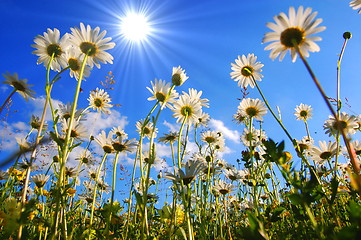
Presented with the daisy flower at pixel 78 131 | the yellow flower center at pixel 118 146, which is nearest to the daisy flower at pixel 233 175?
the yellow flower center at pixel 118 146

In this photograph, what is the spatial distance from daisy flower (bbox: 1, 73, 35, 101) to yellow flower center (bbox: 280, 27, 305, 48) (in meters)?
2.04

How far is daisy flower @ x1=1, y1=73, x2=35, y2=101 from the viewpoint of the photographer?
2.04 m

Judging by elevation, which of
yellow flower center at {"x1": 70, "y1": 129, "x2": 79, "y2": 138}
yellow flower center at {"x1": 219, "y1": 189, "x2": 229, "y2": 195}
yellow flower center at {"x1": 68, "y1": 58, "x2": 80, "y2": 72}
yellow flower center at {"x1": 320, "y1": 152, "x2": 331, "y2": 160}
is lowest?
yellow flower center at {"x1": 219, "y1": 189, "x2": 229, "y2": 195}

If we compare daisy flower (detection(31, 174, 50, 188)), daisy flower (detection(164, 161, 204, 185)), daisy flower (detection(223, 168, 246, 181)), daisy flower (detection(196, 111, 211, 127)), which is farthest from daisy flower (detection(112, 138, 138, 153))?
daisy flower (detection(223, 168, 246, 181))

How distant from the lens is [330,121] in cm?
308

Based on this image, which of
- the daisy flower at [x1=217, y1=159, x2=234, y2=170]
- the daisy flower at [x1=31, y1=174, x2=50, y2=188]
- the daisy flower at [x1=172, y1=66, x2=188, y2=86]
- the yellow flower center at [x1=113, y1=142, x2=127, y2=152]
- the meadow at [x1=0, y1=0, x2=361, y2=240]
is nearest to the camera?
the meadow at [x1=0, y1=0, x2=361, y2=240]

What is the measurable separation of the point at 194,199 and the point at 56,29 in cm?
215

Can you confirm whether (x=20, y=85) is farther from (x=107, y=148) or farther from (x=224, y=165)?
(x=224, y=165)

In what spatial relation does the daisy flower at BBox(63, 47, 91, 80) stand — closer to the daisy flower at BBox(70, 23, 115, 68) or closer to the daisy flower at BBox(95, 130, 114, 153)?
the daisy flower at BBox(70, 23, 115, 68)

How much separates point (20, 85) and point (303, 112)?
14.5ft

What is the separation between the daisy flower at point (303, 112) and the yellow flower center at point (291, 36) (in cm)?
333

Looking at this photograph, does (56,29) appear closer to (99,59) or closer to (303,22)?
(99,59)

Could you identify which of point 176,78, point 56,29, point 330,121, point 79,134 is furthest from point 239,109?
point 56,29

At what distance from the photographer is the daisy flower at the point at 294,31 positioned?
149 centimetres
